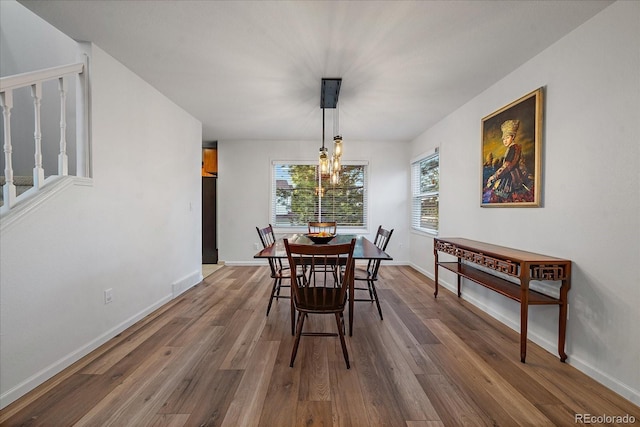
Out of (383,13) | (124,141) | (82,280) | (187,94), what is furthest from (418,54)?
(82,280)

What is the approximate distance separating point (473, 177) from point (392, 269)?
2.44 metres

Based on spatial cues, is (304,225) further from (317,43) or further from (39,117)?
(39,117)

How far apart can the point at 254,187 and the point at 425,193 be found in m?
3.34

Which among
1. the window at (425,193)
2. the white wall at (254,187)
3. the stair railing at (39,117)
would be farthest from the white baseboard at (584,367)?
the stair railing at (39,117)

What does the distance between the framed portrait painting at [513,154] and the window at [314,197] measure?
109 inches

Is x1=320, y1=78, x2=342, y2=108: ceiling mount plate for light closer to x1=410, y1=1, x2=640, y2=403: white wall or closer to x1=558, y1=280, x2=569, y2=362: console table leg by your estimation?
x1=410, y1=1, x2=640, y2=403: white wall

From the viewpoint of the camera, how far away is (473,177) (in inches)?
133

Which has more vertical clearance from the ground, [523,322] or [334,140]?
[334,140]

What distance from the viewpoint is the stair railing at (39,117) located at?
169 centimetres

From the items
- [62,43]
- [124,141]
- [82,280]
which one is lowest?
[82,280]

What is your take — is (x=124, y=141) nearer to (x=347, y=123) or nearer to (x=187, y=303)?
(x=187, y=303)

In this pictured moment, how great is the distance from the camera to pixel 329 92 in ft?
10.1

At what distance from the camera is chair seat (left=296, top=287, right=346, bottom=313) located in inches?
81.0

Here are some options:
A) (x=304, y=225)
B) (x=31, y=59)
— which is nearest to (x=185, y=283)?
(x=304, y=225)
